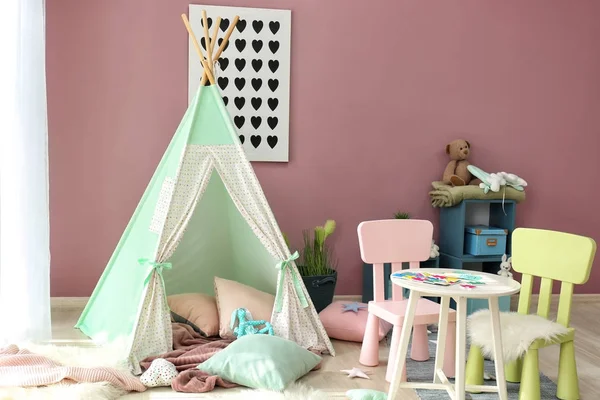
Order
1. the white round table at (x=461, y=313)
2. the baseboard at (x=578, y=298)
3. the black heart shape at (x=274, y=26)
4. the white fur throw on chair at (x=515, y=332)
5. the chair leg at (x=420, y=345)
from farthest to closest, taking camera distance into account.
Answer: the baseboard at (x=578, y=298) → the black heart shape at (x=274, y=26) → the chair leg at (x=420, y=345) → the white fur throw on chair at (x=515, y=332) → the white round table at (x=461, y=313)

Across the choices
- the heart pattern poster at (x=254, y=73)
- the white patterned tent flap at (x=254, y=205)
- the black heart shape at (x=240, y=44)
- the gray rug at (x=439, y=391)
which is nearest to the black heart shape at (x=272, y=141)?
the heart pattern poster at (x=254, y=73)

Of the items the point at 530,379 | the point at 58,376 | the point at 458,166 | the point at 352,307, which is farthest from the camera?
the point at 458,166

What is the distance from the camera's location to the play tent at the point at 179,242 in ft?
10.4

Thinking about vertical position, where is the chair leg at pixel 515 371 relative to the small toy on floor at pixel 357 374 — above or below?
above

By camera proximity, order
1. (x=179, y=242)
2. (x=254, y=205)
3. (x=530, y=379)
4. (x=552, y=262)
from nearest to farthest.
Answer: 1. (x=530, y=379)
2. (x=552, y=262)
3. (x=254, y=205)
4. (x=179, y=242)

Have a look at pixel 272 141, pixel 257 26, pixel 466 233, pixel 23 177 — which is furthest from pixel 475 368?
pixel 257 26

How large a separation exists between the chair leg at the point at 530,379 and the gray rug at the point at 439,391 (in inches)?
6.9

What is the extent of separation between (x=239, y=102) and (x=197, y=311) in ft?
4.59

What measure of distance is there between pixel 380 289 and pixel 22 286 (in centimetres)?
180

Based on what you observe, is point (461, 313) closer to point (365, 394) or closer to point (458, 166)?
point (365, 394)

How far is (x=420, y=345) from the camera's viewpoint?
3.34 metres

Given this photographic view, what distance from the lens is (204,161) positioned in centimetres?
337

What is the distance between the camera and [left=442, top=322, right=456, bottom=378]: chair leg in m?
3.07

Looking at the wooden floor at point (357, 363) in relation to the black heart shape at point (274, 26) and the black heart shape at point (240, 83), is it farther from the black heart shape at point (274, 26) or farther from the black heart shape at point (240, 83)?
the black heart shape at point (274, 26)
